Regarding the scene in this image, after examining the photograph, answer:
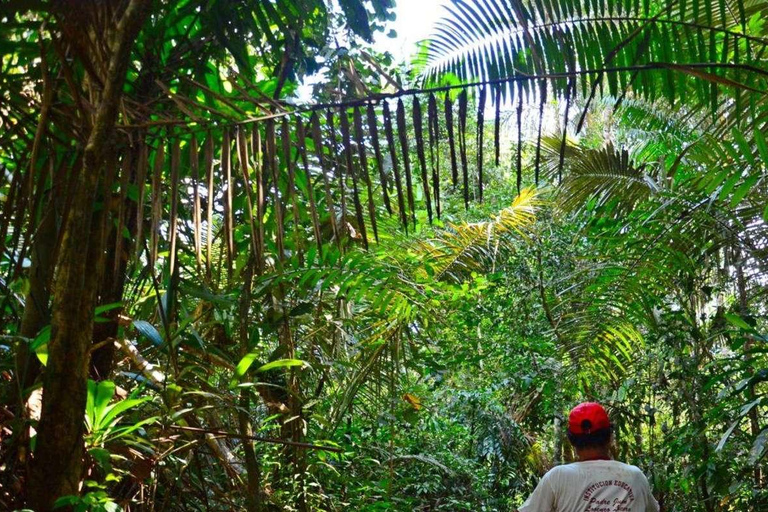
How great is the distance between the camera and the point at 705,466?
4266 millimetres

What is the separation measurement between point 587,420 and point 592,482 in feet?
0.66

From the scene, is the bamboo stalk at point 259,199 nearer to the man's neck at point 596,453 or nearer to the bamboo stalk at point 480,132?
the bamboo stalk at point 480,132

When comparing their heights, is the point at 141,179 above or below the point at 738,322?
above

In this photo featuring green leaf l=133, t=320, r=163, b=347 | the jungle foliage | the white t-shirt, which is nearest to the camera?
the jungle foliage

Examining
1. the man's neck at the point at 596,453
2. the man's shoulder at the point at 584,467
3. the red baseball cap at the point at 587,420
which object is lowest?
the man's shoulder at the point at 584,467

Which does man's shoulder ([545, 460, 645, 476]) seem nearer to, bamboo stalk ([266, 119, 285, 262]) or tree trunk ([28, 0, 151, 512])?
bamboo stalk ([266, 119, 285, 262])

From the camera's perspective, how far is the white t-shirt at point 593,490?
8.31 ft

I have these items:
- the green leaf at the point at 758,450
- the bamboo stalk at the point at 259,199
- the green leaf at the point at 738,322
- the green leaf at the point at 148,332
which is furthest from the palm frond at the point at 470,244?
the bamboo stalk at the point at 259,199

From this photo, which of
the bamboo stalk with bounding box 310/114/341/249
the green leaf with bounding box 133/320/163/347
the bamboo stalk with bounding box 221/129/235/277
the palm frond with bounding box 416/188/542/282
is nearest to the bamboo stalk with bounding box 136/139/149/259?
the bamboo stalk with bounding box 221/129/235/277

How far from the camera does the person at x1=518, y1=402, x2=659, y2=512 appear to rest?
2.54 metres

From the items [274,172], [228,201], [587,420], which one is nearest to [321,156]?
[274,172]

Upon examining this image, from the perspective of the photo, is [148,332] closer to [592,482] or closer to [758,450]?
[592,482]

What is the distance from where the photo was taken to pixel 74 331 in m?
1.64

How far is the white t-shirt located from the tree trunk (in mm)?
1498
